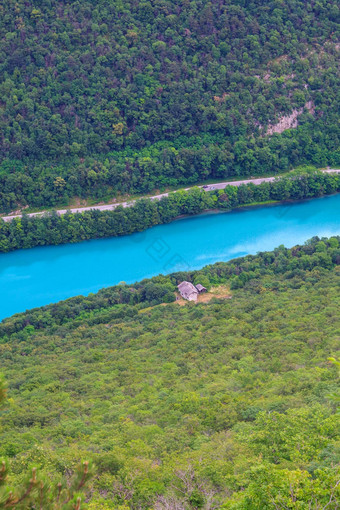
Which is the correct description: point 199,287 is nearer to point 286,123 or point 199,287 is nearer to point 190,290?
point 190,290

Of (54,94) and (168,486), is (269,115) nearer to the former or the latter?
(54,94)

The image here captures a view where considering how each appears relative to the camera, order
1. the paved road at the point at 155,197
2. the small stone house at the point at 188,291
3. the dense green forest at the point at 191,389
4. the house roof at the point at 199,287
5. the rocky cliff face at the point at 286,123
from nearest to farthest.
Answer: the dense green forest at the point at 191,389, the small stone house at the point at 188,291, the house roof at the point at 199,287, the paved road at the point at 155,197, the rocky cliff face at the point at 286,123

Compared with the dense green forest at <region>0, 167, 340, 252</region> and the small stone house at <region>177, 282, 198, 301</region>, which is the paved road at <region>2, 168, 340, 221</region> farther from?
the small stone house at <region>177, 282, 198, 301</region>

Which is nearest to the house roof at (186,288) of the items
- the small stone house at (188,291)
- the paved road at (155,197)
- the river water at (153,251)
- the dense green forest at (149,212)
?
the small stone house at (188,291)

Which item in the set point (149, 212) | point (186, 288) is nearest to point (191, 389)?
point (186, 288)

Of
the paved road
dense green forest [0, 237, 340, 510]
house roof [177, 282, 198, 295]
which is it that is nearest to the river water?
the paved road

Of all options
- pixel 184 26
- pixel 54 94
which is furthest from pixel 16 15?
pixel 184 26

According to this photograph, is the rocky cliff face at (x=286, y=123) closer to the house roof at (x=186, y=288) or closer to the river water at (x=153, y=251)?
the river water at (x=153, y=251)

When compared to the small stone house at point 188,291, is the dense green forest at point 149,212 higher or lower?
higher
